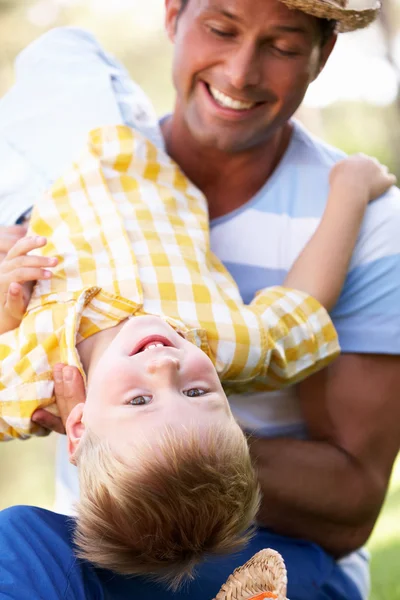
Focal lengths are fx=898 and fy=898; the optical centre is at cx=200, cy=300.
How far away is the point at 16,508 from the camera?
2045 mm

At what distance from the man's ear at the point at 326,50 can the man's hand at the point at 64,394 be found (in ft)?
4.28

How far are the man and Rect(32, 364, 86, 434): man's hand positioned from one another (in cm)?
63

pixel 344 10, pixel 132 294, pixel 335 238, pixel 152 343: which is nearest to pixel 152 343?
pixel 152 343

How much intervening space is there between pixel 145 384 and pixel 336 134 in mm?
12138

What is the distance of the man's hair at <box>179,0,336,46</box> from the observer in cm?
270

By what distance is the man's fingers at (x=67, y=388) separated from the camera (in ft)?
7.27

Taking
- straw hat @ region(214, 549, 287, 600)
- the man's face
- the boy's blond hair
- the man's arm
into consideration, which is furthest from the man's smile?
straw hat @ region(214, 549, 287, 600)

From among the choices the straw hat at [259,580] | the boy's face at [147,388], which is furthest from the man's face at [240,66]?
the straw hat at [259,580]

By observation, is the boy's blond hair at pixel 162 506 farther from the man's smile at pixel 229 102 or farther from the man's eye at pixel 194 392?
the man's smile at pixel 229 102

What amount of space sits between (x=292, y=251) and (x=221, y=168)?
370 millimetres

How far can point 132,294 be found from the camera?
232 cm

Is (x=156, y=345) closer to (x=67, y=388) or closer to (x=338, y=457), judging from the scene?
(x=67, y=388)

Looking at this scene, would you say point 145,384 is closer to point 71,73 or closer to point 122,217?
point 122,217

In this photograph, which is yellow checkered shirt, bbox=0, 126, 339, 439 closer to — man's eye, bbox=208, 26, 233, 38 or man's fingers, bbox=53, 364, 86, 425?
man's fingers, bbox=53, 364, 86, 425
